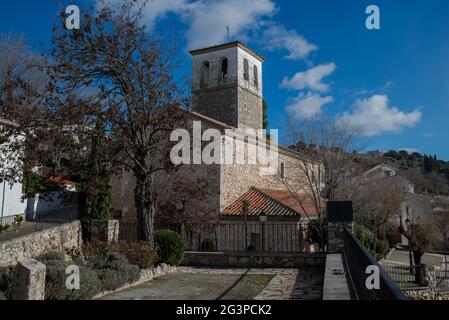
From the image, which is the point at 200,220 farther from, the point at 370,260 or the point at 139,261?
the point at 370,260

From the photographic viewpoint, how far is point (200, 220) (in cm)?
1861

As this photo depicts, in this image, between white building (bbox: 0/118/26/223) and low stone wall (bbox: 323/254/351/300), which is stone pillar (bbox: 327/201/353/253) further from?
white building (bbox: 0/118/26/223)

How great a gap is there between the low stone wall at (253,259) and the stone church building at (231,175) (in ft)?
9.14

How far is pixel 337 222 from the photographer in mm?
10531

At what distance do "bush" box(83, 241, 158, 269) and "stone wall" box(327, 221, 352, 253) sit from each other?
15.7 ft

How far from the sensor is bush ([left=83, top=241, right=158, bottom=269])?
9.77 meters

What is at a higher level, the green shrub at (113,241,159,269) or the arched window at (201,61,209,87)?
the arched window at (201,61,209,87)

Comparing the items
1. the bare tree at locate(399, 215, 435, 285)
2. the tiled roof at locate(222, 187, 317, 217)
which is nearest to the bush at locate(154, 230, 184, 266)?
the tiled roof at locate(222, 187, 317, 217)

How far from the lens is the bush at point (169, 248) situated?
11.2m

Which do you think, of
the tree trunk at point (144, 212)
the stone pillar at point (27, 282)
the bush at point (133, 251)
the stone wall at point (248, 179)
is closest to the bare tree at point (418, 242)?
the stone wall at point (248, 179)

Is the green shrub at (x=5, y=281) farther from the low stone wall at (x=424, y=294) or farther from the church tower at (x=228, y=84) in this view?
the low stone wall at (x=424, y=294)

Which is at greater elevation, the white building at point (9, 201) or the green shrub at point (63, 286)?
the white building at point (9, 201)

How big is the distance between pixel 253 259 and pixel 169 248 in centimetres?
270
